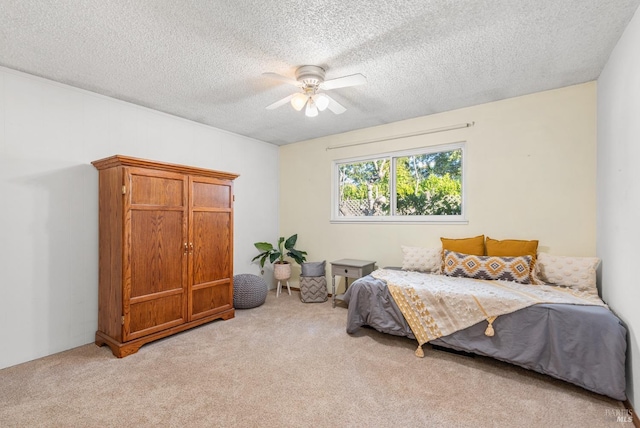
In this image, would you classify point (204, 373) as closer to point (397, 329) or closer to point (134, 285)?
point (134, 285)

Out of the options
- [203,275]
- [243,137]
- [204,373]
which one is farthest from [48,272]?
[243,137]

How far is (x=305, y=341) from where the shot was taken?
287cm

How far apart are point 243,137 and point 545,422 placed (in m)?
4.42

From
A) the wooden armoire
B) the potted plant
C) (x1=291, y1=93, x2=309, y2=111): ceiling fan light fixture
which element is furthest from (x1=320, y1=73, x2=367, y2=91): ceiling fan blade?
the potted plant

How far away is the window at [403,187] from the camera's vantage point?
3643 mm

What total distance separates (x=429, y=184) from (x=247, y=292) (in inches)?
107

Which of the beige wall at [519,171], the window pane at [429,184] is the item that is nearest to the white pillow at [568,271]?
the beige wall at [519,171]

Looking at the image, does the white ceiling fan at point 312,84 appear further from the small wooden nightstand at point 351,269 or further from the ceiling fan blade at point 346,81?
the small wooden nightstand at point 351,269

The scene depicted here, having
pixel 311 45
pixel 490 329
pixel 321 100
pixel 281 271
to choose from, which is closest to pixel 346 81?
pixel 321 100

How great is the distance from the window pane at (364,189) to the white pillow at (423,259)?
0.79 m

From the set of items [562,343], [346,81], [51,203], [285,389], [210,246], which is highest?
[346,81]

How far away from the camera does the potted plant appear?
176 inches

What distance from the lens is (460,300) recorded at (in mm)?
2516

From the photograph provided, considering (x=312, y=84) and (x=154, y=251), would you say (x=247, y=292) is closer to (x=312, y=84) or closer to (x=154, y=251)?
(x=154, y=251)
